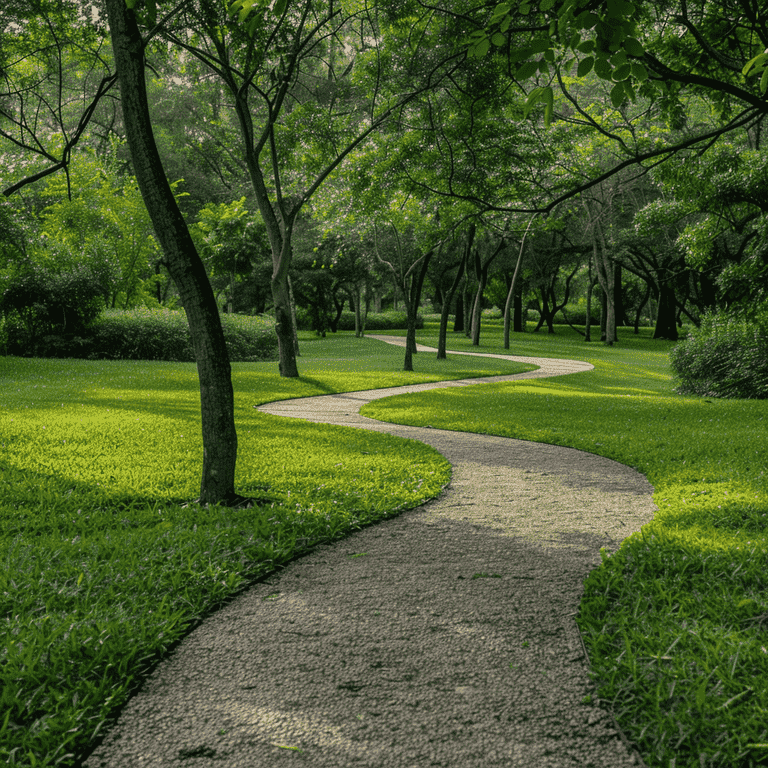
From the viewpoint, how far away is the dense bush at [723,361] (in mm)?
12273

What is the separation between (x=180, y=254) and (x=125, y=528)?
1.97 m

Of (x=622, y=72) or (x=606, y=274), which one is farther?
(x=606, y=274)

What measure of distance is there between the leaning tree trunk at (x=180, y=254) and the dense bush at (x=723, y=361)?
1076cm

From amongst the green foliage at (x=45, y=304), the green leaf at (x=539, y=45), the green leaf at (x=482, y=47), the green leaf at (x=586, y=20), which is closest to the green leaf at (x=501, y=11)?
Answer: the green leaf at (x=482, y=47)

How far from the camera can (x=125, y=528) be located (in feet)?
13.3

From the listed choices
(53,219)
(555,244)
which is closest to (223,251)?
(53,219)

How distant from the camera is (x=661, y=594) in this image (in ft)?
9.93

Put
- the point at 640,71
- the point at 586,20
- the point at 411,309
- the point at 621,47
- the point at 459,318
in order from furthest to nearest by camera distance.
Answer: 1. the point at 459,318
2. the point at 411,309
3. the point at 621,47
4. the point at 640,71
5. the point at 586,20

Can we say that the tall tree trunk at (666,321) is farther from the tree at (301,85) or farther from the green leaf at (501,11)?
the green leaf at (501,11)

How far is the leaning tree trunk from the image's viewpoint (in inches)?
160

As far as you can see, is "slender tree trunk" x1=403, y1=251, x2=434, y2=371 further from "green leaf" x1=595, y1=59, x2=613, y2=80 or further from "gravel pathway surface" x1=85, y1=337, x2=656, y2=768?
"green leaf" x1=595, y1=59, x2=613, y2=80

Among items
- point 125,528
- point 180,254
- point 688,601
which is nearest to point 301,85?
point 180,254

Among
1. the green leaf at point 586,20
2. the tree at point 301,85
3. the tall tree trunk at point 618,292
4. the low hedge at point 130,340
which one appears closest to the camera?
the green leaf at point 586,20

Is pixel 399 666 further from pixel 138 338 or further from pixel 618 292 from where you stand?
pixel 618 292
